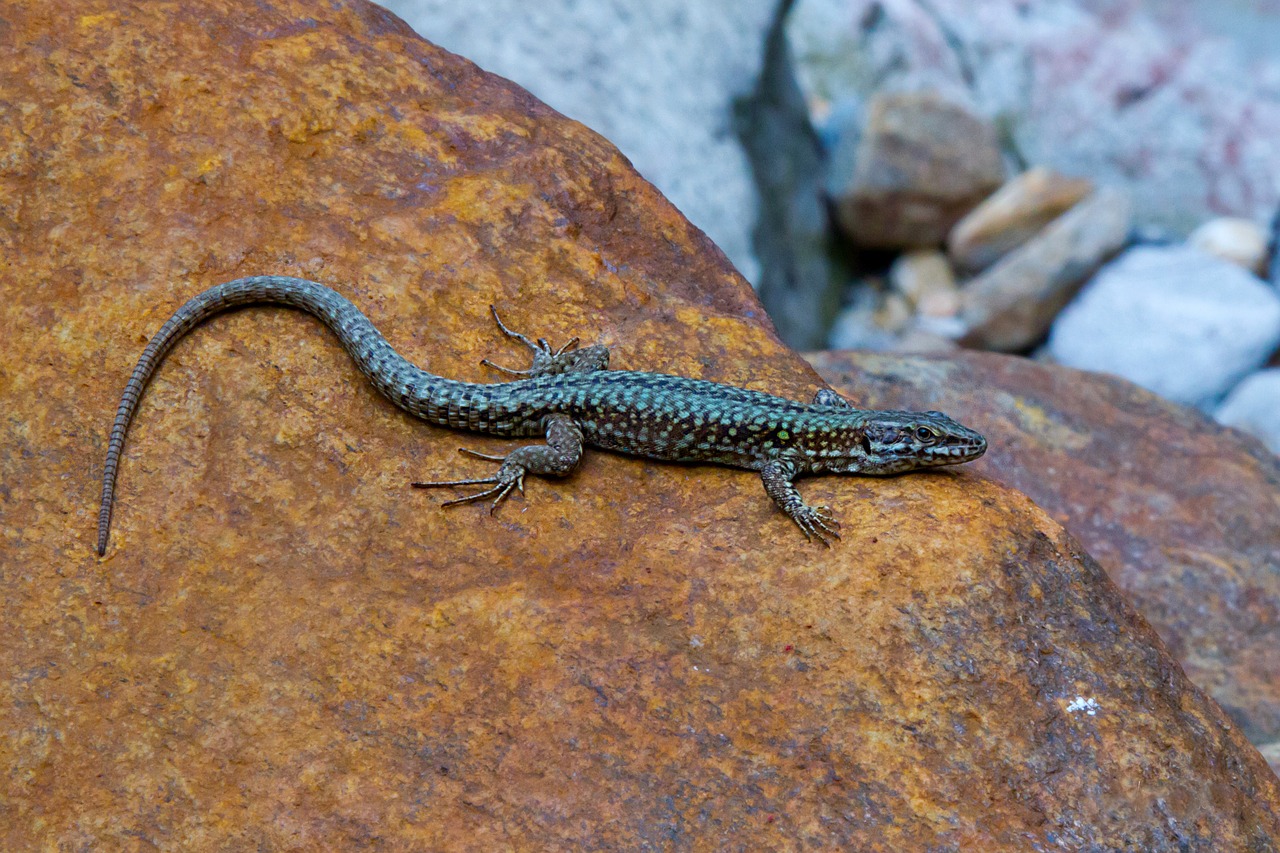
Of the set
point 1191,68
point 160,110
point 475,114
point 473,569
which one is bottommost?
point 473,569

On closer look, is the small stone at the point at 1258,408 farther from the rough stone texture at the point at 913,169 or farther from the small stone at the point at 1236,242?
the rough stone texture at the point at 913,169

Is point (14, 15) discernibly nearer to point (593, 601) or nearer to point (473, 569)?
point (473, 569)

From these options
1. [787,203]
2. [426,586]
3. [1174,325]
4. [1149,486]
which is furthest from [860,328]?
[426,586]

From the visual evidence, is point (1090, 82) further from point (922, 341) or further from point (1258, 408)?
point (1258, 408)

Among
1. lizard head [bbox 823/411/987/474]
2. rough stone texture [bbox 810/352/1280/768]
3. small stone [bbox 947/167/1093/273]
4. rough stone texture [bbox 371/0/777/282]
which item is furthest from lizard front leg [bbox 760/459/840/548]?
small stone [bbox 947/167/1093/273]

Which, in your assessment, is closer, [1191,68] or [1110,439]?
[1110,439]

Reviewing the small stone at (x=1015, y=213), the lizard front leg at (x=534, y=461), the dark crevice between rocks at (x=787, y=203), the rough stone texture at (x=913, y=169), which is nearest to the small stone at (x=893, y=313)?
the dark crevice between rocks at (x=787, y=203)

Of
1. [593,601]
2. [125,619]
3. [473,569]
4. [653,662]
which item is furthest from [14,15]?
[653,662]
